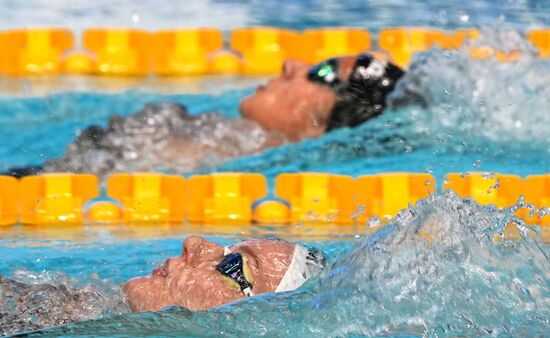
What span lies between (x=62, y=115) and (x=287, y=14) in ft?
8.92

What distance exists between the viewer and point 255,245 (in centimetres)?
287

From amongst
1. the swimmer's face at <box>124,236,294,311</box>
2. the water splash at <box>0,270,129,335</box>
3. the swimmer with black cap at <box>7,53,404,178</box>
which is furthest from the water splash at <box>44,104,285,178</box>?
the swimmer's face at <box>124,236,294,311</box>

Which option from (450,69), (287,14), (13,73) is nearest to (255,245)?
(450,69)

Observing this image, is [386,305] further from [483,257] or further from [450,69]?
[450,69]

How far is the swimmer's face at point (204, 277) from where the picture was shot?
2791 millimetres

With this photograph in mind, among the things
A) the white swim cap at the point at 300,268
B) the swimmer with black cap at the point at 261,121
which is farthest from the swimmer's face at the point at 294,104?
the white swim cap at the point at 300,268

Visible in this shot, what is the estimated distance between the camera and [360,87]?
204 inches

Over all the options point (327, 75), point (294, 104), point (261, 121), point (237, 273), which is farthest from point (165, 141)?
point (237, 273)

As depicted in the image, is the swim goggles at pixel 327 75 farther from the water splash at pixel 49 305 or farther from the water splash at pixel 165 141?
the water splash at pixel 49 305

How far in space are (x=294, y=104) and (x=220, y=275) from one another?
247 centimetres

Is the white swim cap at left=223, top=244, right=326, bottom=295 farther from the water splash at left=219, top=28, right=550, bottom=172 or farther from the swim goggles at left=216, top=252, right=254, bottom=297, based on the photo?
the water splash at left=219, top=28, right=550, bottom=172

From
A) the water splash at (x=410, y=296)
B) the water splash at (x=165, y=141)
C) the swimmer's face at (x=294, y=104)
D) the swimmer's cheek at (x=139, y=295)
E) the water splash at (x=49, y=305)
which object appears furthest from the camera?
the swimmer's face at (x=294, y=104)

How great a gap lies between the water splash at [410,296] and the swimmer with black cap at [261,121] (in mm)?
2346

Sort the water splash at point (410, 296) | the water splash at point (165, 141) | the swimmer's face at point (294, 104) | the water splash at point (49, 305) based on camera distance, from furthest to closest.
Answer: the swimmer's face at point (294, 104), the water splash at point (165, 141), the water splash at point (49, 305), the water splash at point (410, 296)
